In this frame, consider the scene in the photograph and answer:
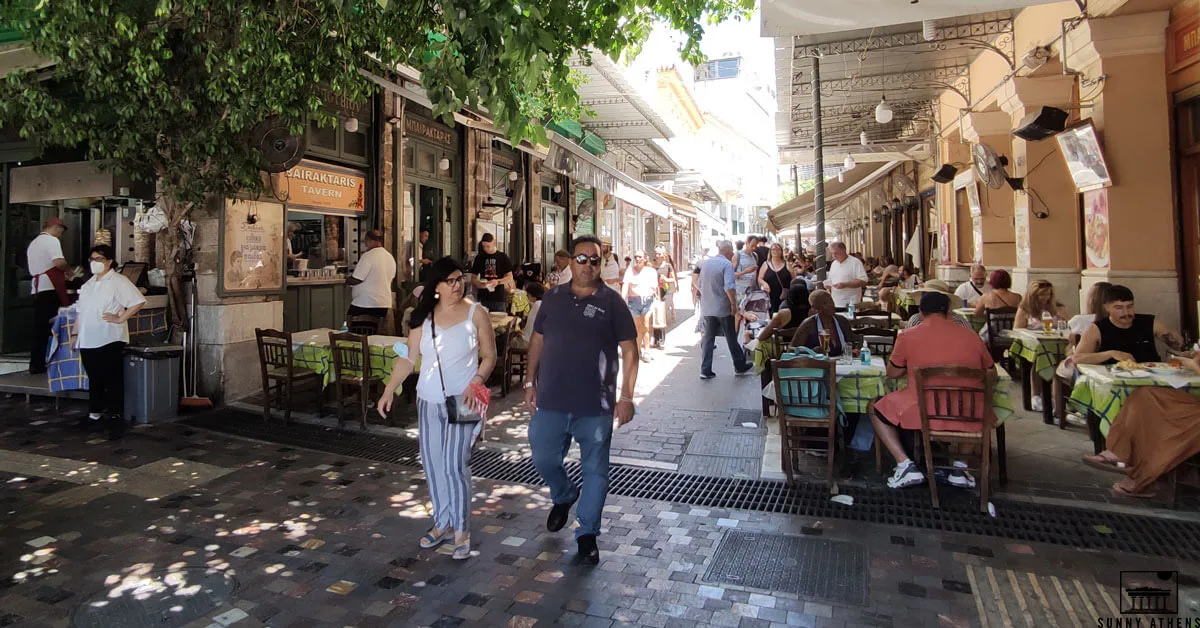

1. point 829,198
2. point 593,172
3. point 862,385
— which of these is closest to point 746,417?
point 862,385

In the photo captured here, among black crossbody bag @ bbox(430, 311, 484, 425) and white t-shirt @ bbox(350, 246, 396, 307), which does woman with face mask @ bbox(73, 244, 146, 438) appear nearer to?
white t-shirt @ bbox(350, 246, 396, 307)

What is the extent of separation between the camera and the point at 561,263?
34.7 feet

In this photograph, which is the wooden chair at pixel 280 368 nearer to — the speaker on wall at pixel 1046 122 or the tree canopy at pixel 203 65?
the tree canopy at pixel 203 65

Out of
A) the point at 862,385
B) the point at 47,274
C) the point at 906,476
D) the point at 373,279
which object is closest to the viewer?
the point at 906,476

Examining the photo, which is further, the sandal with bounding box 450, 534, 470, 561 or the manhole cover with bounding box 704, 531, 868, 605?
the sandal with bounding box 450, 534, 470, 561

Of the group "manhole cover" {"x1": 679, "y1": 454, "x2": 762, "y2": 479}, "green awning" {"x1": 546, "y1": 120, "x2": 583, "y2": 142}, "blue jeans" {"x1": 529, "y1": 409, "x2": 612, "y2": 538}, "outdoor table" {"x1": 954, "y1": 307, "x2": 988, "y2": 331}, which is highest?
"green awning" {"x1": 546, "y1": 120, "x2": 583, "y2": 142}

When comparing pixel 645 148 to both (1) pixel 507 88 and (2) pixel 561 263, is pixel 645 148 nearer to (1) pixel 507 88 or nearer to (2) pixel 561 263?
(2) pixel 561 263

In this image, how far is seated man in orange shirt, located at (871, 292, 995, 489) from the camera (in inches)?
176

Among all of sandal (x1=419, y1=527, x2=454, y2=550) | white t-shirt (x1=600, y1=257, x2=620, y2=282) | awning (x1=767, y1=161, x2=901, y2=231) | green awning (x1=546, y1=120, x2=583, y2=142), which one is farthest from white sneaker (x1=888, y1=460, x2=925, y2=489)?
awning (x1=767, y1=161, x2=901, y2=231)

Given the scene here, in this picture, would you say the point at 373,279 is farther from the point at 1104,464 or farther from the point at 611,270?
the point at 1104,464

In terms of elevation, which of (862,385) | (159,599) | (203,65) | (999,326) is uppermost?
(203,65)

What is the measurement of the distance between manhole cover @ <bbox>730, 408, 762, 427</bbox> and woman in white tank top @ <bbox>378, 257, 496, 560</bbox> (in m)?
3.46

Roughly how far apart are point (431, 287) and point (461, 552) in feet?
4.86

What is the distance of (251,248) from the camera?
7867 millimetres
